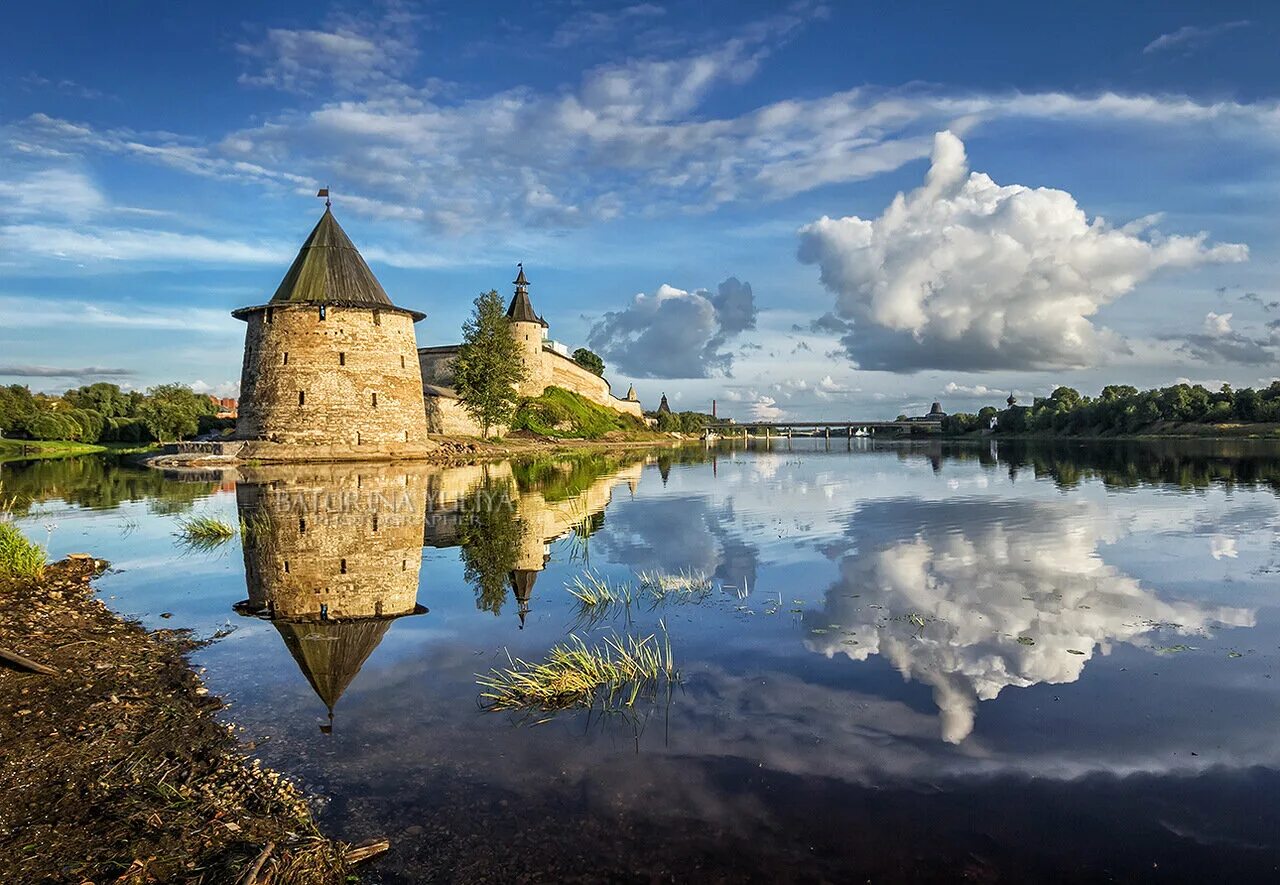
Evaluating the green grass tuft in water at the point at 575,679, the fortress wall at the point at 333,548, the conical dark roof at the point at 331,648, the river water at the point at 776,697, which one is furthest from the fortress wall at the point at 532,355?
the green grass tuft in water at the point at 575,679

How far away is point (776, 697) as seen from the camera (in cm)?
679

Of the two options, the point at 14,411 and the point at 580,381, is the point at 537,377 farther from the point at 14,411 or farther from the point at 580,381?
the point at 14,411

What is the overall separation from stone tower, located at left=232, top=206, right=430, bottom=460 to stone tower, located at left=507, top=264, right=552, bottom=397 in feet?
111

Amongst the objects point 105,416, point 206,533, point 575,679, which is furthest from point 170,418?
point 575,679

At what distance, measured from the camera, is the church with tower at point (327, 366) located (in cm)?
4328

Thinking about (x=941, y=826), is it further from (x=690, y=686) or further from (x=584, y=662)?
(x=584, y=662)

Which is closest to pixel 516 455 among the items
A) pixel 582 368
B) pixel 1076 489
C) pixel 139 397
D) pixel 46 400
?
pixel 1076 489

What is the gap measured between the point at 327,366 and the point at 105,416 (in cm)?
4774

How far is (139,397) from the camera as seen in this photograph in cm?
8462

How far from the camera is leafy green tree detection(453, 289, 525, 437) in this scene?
61.1 meters

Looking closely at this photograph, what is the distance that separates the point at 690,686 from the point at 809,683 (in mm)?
1158

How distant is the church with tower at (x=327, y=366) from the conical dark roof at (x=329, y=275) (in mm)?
59

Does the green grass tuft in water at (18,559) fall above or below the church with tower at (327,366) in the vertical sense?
below

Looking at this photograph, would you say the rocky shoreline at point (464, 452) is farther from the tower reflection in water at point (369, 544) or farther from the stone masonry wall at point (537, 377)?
the tower reflection in water at point (369, 544)
